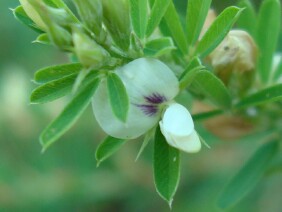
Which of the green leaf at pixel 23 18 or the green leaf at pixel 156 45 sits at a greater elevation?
the green leaf at pixel 23 18

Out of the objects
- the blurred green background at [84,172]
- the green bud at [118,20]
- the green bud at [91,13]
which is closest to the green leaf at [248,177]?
the green bud at [118,20]

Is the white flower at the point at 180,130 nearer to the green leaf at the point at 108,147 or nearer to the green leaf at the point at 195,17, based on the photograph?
the green leaf at the point at 108,147

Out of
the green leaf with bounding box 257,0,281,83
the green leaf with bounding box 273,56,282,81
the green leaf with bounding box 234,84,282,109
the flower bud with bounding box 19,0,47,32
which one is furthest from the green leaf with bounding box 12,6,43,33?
the green leaf with bounding box 273,56,282,81

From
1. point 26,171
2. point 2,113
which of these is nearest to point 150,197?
point 26,171

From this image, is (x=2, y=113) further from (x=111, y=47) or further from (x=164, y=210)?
(x=111, y=47)

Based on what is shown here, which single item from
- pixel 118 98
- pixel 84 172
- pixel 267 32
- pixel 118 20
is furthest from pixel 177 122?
pixel 84 172
